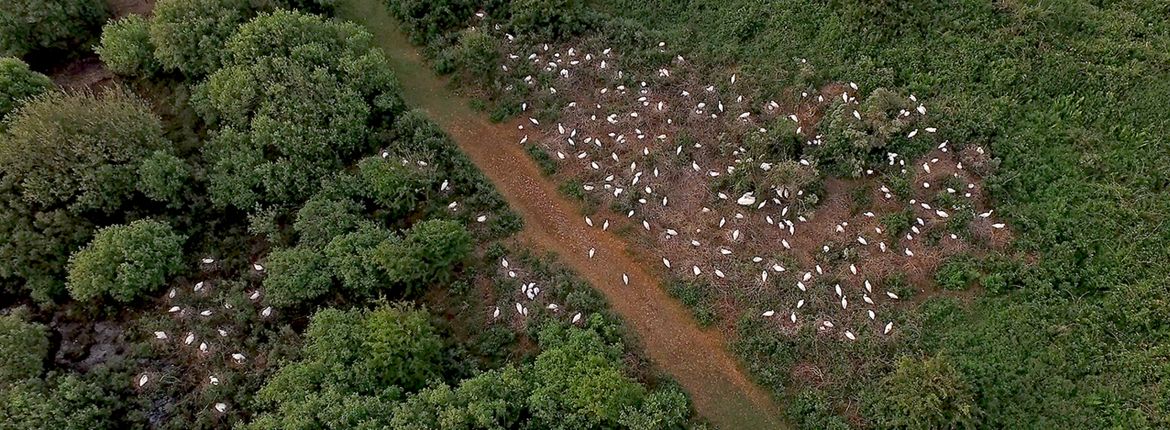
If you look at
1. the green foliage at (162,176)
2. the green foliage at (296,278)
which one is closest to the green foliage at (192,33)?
the green foliage at (162,176)

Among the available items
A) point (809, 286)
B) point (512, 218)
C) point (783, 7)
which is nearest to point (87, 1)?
point (512, 218)

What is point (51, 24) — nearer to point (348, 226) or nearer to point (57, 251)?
point (57, 251)

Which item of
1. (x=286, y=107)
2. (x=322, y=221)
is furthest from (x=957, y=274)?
(x=286, y=107)

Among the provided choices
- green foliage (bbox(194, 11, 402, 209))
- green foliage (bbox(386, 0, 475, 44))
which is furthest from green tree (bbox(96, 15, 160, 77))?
green foliage (bbox(386, 0, 475, 44))

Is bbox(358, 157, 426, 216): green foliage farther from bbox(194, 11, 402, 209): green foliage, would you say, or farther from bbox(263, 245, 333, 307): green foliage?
bbox(263, 245, 333, 307): green foliage

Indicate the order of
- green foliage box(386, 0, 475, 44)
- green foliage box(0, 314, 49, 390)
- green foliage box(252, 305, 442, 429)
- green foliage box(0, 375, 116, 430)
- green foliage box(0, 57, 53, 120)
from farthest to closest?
green foliage box(386, 0, 475, 44) < green foliage box(0, 57, 53, 120) < green foliage box(0, 314, 49, 390) < green foliage box(252, 305, 442, 429) < green foliage box(0, 375, 116, 430)

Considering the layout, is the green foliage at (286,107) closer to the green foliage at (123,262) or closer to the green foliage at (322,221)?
the green foliage at (322,221)
